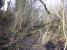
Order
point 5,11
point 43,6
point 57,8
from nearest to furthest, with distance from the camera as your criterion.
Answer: point 57,8 → point 43,6 → point 5,11

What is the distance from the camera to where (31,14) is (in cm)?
Answer: 1028

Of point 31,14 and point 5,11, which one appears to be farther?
point 5,11

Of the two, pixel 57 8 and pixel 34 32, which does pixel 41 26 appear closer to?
pixel 34 32

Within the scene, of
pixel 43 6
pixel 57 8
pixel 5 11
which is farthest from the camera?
pixel 5 11

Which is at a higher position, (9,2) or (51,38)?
(9,2)

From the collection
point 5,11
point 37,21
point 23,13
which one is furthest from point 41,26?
point 5,11

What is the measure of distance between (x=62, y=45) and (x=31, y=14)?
1.87 meters

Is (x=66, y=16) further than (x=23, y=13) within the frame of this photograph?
No

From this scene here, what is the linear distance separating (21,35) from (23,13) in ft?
3.13

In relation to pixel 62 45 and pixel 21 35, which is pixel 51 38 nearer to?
pixel 62 45

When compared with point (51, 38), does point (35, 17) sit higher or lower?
higher

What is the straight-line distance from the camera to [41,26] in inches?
397

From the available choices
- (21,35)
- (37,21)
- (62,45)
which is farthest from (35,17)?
(62,45)

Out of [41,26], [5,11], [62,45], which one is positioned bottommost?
[62,45]
